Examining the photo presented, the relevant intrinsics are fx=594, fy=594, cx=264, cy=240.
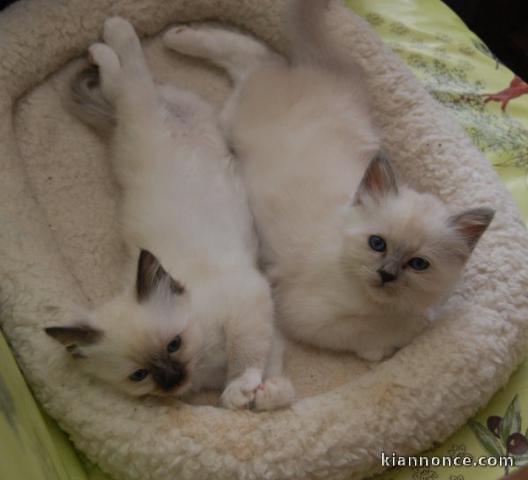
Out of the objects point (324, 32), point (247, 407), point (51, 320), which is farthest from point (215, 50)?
point (247, 407)

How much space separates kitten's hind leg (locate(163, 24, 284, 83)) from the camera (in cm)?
209

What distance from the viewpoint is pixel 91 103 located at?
196 cm

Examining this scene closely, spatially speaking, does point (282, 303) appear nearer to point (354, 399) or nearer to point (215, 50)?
point (354, 399)

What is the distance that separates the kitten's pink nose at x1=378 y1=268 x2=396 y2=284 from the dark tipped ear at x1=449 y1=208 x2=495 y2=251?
0.20m

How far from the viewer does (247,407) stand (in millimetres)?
1436

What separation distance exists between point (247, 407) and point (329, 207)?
0.59m

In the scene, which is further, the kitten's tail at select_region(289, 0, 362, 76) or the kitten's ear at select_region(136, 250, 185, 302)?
the kitten's tail at select_region(289, 0, 362, 76)

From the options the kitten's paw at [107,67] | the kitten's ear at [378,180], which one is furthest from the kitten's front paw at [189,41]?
the kitten's ear at [378,180]

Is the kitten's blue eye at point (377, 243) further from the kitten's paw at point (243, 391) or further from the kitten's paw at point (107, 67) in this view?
the kitten's paw at point (107, 67)

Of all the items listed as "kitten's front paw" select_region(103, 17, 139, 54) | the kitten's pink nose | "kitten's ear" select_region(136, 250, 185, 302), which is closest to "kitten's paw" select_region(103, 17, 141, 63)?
"kitten's front paw" select_region(103, 17, 139, 54)

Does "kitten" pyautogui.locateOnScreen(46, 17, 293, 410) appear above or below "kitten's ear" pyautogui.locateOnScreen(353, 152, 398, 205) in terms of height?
below

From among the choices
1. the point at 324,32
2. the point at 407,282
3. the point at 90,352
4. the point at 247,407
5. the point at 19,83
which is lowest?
the point at 247,407

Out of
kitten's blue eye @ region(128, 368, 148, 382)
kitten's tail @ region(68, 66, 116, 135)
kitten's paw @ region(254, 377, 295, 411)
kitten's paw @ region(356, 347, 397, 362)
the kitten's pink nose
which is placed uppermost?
kitten's tail @ region(68, 66, 116, 135)

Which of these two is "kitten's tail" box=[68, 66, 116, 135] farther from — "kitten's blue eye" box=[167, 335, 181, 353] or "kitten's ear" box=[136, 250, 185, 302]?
"kitten's blue eye" box=[167, 335, 181, 353]
